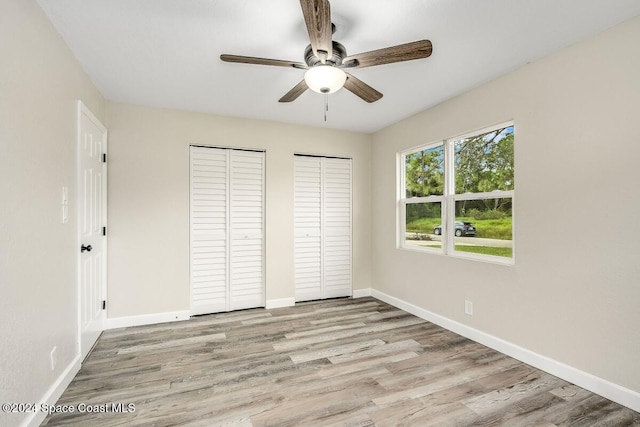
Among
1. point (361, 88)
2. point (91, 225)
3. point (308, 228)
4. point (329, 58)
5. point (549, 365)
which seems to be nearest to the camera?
point (329, 58)

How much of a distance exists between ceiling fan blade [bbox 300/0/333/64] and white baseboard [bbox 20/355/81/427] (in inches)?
101

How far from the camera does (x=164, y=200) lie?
352 centimetres

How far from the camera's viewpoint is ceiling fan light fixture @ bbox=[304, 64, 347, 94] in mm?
1871

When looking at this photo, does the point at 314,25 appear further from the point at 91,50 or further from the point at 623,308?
the point at 623,308

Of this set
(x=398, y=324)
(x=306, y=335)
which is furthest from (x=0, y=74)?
(x=398, y=324)

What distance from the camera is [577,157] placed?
220cm

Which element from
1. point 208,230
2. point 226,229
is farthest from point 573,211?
point 208,230

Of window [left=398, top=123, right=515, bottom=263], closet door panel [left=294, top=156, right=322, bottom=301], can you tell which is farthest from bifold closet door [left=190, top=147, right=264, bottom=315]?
window [left=398, top=123, right=515, bottom=263]

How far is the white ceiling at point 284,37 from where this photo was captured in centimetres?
183

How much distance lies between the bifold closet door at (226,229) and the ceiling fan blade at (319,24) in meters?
2.31

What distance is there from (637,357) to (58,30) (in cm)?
428

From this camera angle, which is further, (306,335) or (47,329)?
(306,335)

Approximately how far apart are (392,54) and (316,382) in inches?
→ 90.1

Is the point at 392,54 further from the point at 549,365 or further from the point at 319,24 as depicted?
the point at 549,365
